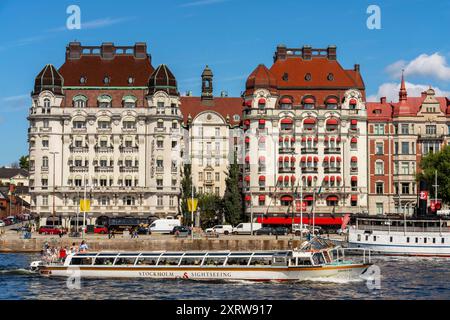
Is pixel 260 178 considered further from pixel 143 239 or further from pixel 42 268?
A: pixel 42 268

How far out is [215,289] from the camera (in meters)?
68.0

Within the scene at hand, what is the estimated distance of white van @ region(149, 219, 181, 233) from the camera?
458 feet

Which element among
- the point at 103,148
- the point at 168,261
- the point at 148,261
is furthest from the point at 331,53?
the point at 168,261

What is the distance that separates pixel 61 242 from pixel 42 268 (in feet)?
122

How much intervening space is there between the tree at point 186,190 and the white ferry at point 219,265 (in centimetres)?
7714

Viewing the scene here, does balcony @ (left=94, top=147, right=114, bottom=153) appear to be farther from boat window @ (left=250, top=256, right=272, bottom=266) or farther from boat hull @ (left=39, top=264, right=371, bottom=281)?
boat window @ (left=250, top=256, right=272, bottom=266)

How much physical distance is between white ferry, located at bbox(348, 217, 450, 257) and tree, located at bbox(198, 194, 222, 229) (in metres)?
45.7

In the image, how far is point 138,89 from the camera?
157 m

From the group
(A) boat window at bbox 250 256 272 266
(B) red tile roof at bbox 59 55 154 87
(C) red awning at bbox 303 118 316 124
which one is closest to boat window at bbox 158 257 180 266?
(A) boat window at bbox 250 256 272 266

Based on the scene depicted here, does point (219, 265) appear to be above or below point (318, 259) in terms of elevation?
below

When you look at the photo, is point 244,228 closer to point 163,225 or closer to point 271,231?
point 271,231

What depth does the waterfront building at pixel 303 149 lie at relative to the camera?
15625 centimetres

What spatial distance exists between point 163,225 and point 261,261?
66.7m
